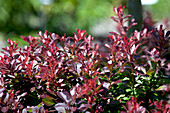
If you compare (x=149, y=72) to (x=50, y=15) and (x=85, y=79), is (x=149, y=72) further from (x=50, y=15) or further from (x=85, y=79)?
(x=50, y=15)

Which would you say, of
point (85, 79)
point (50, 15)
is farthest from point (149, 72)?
point (50, 15)

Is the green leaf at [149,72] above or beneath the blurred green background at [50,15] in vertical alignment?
beneath

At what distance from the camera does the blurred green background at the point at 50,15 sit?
10734mm

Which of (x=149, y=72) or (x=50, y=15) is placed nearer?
(x=149, y=72)

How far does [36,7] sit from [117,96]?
11060mm

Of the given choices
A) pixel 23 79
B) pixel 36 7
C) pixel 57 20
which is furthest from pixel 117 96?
pixel 36 7

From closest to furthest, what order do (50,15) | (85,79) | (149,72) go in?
(85,79)
(149,72)
(50,15)

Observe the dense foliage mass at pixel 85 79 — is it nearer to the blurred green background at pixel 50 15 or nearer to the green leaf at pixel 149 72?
the green leaf at pixel 149 72

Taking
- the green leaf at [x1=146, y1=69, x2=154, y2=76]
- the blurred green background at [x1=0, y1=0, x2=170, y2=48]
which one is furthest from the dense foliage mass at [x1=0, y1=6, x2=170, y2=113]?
the blurred green background at [x1=0, y1=0, x2=170, y2=48]

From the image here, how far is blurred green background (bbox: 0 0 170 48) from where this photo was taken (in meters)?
10.7

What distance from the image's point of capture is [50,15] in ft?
37.4

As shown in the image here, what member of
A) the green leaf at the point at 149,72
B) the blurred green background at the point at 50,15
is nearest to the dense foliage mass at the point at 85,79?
the green leaf at the point at 149,72

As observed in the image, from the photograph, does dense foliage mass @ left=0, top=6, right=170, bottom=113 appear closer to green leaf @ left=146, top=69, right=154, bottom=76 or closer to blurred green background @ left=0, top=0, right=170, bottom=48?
green leaf @ left=146, top=69, right=154, bottom=76

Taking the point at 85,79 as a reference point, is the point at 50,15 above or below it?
above
